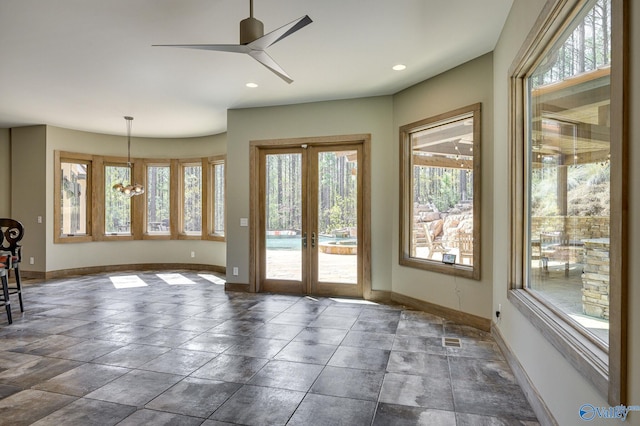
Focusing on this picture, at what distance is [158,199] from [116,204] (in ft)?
2.88

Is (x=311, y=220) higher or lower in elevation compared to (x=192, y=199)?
lower

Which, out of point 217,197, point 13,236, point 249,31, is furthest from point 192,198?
point 249,31

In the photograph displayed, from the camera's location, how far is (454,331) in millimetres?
4195

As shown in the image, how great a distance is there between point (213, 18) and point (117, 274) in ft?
21.3

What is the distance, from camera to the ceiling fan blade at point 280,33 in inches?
100

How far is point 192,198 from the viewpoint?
8.71 m

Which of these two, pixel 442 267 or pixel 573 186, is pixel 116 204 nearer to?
pixel 442 267

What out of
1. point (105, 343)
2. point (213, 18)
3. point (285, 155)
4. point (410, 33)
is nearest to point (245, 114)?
point (285, 155)

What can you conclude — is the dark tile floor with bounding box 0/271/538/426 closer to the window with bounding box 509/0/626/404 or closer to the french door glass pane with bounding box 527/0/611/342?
the window with bounding box 509/0/626/404

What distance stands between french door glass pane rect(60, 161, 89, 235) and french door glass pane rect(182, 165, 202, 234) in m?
2.00

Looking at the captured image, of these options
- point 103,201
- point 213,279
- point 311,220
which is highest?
point 103,201

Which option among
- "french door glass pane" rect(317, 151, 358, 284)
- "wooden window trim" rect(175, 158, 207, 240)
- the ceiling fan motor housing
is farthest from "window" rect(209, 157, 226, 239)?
the ceiling fan motor housing

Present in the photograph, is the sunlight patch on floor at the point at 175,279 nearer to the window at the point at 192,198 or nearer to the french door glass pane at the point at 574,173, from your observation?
the window at the point at 192,198

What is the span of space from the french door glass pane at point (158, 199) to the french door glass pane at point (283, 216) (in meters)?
3.65
